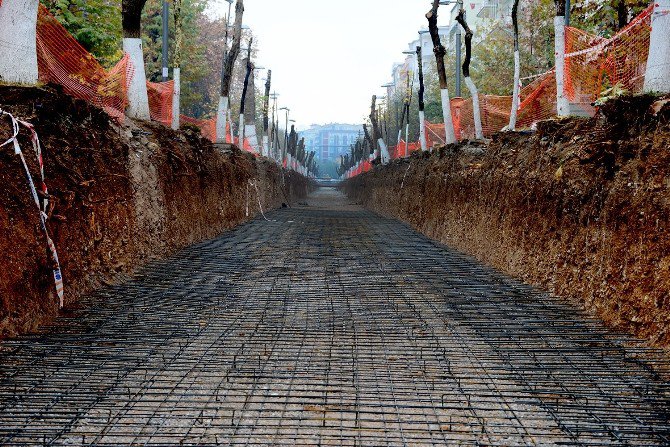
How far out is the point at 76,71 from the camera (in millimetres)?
8227

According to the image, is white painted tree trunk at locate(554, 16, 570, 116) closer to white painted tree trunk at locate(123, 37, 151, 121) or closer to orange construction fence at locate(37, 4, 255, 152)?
orange construction fence at locate(37, 4, 255, 152)

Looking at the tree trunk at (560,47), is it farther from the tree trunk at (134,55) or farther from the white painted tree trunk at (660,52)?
the tree trunk at (134,55)

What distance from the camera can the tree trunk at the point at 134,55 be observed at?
8.59 m

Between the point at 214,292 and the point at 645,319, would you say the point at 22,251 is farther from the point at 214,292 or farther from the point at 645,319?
the point at 645,319

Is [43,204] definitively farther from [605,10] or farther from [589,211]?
[605,10]

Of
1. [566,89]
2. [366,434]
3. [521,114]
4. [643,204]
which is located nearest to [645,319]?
[643,204]

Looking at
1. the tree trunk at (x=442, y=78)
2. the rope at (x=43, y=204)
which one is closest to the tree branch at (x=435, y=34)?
the tree trunk at (x=442, y=78)

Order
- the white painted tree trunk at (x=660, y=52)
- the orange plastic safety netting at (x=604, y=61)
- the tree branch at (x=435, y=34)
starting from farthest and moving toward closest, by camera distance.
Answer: the tree branch at (x=435, y=34) < the orange plastic safety netting at (x=604, y=61) < the white painted tree trunk at (x=660, y=52)

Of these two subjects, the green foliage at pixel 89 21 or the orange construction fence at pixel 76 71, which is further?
the green foliage at pixel 89 21

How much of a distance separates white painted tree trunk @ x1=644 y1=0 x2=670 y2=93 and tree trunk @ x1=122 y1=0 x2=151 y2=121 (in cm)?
675

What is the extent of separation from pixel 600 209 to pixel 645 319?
1121 mm

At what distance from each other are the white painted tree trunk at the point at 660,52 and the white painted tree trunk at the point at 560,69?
75.0 inches

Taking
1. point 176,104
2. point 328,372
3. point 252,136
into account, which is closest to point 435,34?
point 176,104

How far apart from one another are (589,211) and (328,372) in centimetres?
277
